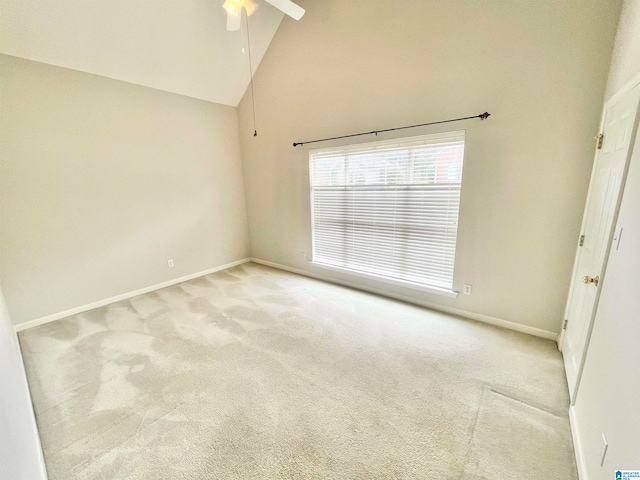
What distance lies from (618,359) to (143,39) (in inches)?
181

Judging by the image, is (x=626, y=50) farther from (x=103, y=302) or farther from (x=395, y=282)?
(x=103, y=302)

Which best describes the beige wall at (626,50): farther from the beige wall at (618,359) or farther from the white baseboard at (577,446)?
the white baseboard at (577,446)

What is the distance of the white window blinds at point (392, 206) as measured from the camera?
2.71m

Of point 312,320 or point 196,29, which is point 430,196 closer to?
point 312,320

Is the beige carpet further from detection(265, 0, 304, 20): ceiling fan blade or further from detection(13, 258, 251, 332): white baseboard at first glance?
detection(265, 0, 304, 20): ceiling fan blade

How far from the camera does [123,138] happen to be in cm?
325

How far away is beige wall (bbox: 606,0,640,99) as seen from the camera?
1.44 m

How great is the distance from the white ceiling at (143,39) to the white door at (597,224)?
12.0ft

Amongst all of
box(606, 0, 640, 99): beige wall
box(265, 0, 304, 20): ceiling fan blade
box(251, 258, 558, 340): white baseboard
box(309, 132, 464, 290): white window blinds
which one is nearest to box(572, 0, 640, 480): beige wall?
box(606, 0, 640, 99): beige wall

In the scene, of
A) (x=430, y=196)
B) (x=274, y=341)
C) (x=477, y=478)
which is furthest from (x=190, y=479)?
(x=430, y=196)

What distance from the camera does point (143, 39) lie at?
113 inches

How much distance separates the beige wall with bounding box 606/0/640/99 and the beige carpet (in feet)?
6.65

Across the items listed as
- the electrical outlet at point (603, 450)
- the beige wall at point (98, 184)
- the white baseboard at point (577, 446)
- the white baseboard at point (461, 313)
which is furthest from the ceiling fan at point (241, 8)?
the white baseboard at point (577, 446)

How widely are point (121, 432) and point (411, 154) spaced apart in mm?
3309
